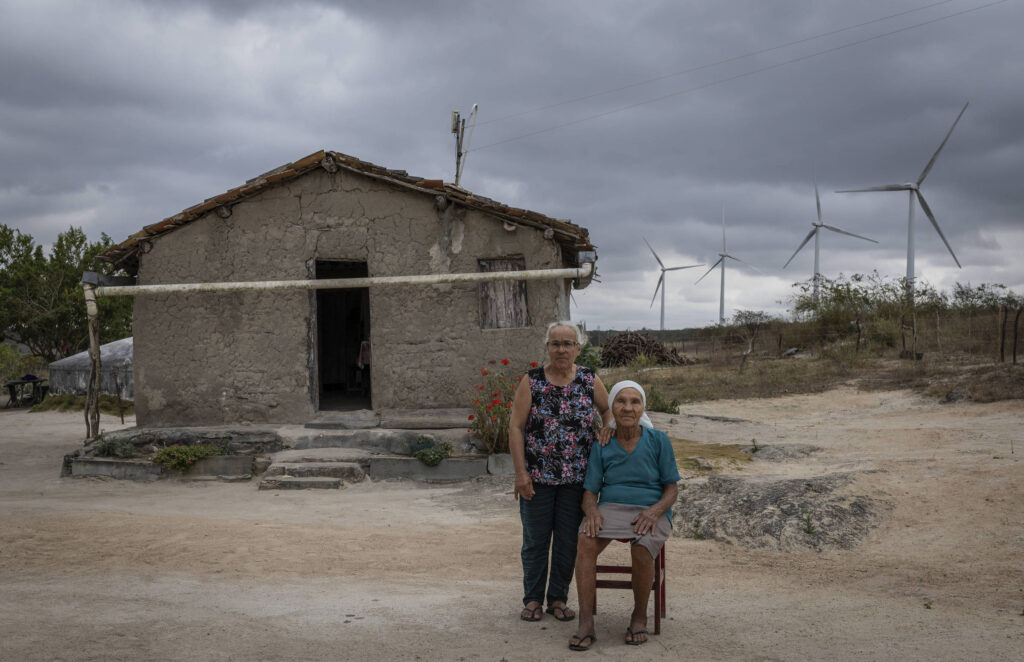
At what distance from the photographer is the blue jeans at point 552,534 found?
3.88 metres

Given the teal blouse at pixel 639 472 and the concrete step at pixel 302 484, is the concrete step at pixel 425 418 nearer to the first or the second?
the concrete step at pixel 302 484

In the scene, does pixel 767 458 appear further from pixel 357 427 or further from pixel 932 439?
pixel 357 427

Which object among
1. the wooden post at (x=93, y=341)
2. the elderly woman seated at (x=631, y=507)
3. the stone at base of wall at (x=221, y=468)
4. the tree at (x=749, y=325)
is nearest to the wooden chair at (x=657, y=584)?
the elderly woman seated at (x=631, y=507)

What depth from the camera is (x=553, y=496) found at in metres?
3.90

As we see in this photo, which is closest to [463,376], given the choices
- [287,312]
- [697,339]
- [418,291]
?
[418,291]

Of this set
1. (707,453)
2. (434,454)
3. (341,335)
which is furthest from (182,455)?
(341,335)

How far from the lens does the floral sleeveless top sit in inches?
151

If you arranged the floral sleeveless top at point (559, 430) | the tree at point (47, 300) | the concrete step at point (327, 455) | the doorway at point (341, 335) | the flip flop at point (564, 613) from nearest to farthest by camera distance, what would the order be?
the floral sleeveless top at point (559, 430)
the flip flop at point (564, 613)
the concrete step at point (327, 455)
the doorway at point (341, 335)
the tree at point (47, 300)

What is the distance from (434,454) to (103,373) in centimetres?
1553

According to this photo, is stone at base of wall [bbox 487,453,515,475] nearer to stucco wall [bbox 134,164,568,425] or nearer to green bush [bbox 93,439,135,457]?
stucco wall [bbox 134,164,568,425]

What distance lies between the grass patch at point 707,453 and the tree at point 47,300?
22.2m

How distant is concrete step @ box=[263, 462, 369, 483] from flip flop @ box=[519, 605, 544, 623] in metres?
4.99

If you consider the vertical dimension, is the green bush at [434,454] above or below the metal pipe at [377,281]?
below

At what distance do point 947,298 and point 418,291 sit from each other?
2015 centimetres
